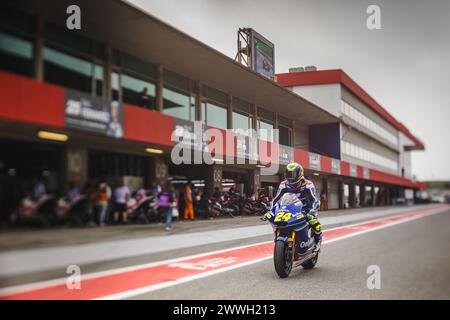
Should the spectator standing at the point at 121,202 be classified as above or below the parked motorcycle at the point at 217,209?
above

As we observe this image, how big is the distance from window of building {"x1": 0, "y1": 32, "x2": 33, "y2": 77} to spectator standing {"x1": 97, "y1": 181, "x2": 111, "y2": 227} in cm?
66

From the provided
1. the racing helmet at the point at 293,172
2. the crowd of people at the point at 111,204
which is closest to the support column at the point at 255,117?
the racing helmet at the point at 293,172

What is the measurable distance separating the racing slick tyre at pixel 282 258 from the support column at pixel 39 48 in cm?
419

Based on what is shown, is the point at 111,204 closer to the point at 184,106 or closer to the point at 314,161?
the point at 314,161

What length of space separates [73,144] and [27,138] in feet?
0.70

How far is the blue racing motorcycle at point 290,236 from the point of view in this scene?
206 inches

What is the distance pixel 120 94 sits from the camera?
102 inches

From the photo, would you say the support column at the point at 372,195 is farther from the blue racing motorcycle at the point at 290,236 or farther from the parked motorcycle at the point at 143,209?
the parked motorcycle at the point at 143,209

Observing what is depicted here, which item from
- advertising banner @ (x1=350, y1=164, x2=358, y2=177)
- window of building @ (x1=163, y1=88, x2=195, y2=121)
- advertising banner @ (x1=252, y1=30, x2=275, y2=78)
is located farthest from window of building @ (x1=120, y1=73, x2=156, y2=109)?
advertising banner @ (x1=350, y1=164, x2=358, y2=177)

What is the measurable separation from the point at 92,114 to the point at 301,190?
3077mm

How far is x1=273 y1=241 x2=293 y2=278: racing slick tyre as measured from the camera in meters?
5.48

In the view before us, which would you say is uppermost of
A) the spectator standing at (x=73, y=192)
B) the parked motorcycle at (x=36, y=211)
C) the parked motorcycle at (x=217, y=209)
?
the spectator standing at (x=73, y=192)

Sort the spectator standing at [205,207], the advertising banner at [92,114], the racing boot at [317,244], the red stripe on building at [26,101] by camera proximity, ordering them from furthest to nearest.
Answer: the racing boot at [317,244] < the spectator standing at [205,207] < the advertising banner at [92,114] < the red stripe on building at [26,101]

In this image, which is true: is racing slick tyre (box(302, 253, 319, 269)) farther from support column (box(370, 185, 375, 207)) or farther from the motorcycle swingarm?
support column (box(370, 185, 375, 207))
